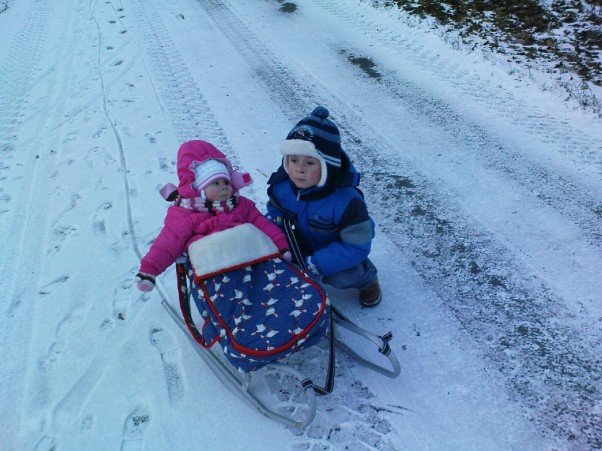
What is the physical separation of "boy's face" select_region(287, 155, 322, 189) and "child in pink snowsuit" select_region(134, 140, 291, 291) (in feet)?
0.92

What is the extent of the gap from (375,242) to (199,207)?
4.47 feet

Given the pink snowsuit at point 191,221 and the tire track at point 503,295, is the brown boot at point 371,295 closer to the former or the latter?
the tire track at point 503,295

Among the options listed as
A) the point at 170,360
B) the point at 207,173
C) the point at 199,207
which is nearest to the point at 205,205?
the point at 199,207

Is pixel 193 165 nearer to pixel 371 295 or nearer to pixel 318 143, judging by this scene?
pixel 318 143

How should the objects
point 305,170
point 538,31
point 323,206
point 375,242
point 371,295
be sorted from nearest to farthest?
1. point 305,170
2. point 323,206
3. point 371,295
4. point 375,242
5. point 538,31

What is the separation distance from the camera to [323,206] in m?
2.70

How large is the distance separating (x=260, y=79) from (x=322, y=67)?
73 centimetres

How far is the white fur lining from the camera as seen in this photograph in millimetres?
2500

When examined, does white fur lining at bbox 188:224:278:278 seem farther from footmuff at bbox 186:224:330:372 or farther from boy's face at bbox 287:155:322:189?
boy's face at bbox 287:155:322:189

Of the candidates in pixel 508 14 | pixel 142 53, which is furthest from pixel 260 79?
pixel 508 14

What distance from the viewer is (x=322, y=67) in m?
5.74

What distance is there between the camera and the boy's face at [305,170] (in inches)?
102

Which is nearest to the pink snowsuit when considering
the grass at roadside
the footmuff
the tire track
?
the footmuff

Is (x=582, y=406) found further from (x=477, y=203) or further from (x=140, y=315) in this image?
(x=140, y=315)
